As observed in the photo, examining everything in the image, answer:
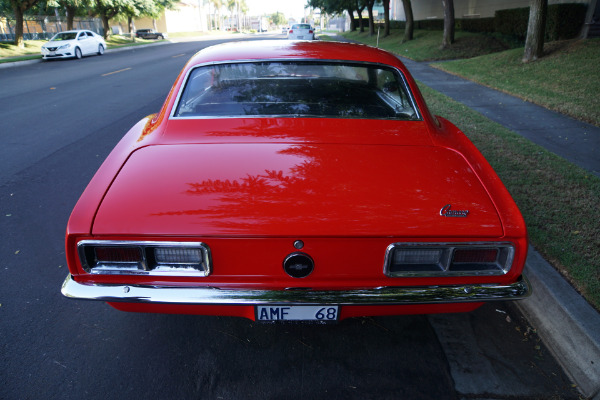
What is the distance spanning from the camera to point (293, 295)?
6.30 feet

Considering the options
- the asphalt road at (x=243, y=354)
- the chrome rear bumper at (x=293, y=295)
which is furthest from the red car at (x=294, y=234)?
the asphalt road at (x=243, y=354)

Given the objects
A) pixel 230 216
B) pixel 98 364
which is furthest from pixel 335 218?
pixel 98 364

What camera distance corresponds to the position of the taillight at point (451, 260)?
6.24 feet

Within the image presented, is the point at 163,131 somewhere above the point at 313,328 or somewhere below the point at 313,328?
above

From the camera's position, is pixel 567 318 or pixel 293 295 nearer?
pixel 293 295

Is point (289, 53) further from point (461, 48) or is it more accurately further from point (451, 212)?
point (461, 48)

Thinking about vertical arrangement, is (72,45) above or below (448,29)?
below

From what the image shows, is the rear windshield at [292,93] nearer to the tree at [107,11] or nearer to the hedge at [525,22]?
the hedge at [525,22]

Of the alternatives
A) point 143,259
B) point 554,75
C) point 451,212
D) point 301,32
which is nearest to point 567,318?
point 451,212

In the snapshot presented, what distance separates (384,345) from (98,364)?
1600 mm

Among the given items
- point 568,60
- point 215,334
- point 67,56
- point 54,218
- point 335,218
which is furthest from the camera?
point 67,56

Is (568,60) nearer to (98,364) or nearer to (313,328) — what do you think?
(313,328)

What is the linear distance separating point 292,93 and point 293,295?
1.60 meters

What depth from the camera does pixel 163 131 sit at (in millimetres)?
2578
